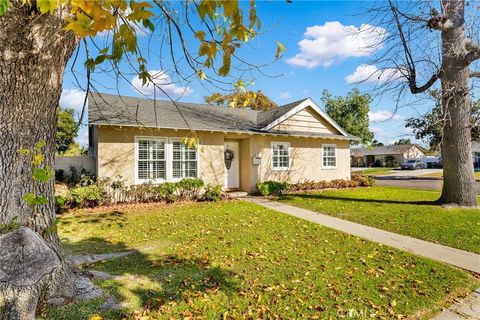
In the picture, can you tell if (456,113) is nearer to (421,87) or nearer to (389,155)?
(421,87)

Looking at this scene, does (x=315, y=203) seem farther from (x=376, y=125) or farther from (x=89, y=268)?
(x=89, y=268)

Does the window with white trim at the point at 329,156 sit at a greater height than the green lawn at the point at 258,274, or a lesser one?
greater

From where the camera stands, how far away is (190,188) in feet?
40.6

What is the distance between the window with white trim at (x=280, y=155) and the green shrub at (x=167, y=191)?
5.98m

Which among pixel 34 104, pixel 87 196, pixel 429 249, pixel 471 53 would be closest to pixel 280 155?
pixel 471 53

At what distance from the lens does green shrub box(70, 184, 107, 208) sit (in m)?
9.88

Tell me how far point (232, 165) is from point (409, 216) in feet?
28.0

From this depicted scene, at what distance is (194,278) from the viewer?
14.3 feet

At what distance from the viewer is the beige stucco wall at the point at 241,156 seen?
11.4 metres

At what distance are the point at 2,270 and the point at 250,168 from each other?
40.2ft

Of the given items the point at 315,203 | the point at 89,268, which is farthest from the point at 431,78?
the point at 89,268

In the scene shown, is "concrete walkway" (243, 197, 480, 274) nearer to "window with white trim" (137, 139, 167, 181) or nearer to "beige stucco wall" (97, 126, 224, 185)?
"beige stucco wall" (97, 126, 224, 185)

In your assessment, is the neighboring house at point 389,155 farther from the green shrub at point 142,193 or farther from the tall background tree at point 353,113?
the green shrub at point 142,193

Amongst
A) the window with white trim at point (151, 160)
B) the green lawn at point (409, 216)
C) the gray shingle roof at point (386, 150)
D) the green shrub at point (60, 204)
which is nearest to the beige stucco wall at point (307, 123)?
the green lawn at point (409, 216)
